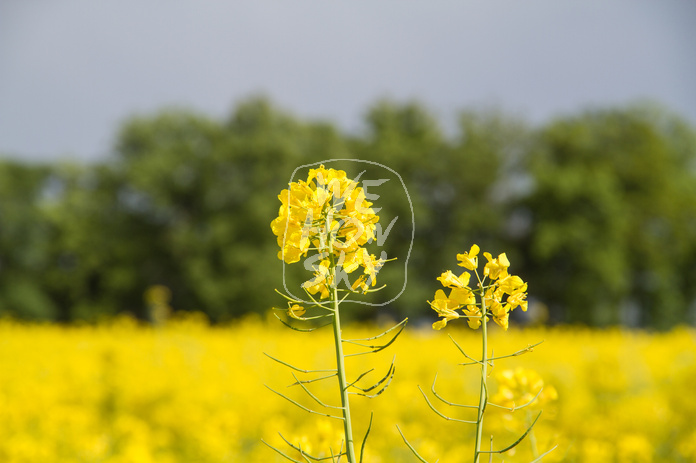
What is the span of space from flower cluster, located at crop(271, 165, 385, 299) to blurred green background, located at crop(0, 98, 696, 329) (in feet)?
65.0

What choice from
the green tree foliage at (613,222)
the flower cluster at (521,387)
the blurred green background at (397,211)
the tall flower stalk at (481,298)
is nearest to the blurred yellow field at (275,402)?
the flower cluster at (521,387)

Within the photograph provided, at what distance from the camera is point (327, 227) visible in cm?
91

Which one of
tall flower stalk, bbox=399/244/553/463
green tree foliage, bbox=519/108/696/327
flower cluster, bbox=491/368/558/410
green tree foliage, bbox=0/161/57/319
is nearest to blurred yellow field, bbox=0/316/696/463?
flower cluster, bbox=491/368/558/410

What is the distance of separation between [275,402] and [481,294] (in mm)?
4041

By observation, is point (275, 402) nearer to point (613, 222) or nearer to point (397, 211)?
point (397, 211)

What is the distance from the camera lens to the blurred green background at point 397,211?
2191 centimetres

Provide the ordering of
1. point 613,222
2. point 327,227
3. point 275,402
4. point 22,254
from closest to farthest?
point 327,227 → point 275,402 → point 613,222 → point 22,254

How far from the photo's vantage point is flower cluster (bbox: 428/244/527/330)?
0.92 m

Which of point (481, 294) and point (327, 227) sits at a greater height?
point (327, 227)

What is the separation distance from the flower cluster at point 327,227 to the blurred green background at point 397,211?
19.8 m

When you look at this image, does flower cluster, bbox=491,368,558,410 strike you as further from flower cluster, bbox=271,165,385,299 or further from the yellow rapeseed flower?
flower cluster, bbox=271,165,385,299

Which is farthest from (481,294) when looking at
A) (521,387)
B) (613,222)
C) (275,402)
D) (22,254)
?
(22,254)

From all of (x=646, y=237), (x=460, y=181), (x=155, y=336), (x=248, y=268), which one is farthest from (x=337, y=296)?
(x=646, y=237)

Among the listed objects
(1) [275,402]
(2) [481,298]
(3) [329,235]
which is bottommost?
(1) [275,402]
